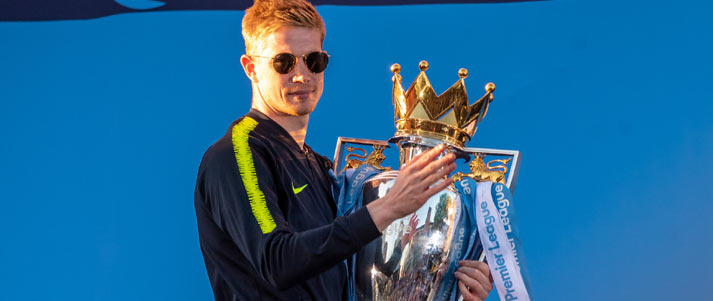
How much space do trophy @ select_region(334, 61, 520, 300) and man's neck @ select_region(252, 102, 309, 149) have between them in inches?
6.3

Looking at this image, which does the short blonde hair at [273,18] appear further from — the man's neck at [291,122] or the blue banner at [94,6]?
the blue banner at [94,6]

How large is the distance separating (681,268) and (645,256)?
11 centimetres

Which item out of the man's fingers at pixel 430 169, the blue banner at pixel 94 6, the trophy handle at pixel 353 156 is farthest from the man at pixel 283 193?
the blue banner at pixel 94 6

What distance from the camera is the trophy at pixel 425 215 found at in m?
1.83

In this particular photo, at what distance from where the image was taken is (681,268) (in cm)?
261

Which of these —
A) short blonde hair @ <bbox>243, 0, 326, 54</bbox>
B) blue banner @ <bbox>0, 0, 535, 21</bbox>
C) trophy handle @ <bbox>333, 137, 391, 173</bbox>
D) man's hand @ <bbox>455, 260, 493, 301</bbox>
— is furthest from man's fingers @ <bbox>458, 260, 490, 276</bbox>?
blue banner @ <bbox>0, 0, 535, 21</bbox>

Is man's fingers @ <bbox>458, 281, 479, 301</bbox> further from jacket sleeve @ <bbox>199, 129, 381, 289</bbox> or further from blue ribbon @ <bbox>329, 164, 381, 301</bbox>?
jacket sleeve @ <bbox>199, 129, 381, 289</bbox>

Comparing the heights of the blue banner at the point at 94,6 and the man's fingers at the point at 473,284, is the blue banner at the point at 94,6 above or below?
above

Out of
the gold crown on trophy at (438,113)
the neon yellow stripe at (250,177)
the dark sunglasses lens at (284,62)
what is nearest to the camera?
the neon yellow stripe at (250,177)

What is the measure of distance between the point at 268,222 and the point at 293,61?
0.40 meters

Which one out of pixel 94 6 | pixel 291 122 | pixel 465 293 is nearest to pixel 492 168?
pixel 465 293

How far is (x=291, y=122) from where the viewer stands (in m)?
1.88

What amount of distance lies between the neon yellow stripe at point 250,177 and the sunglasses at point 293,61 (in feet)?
0.49

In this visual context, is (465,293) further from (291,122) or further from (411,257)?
(291,122)
